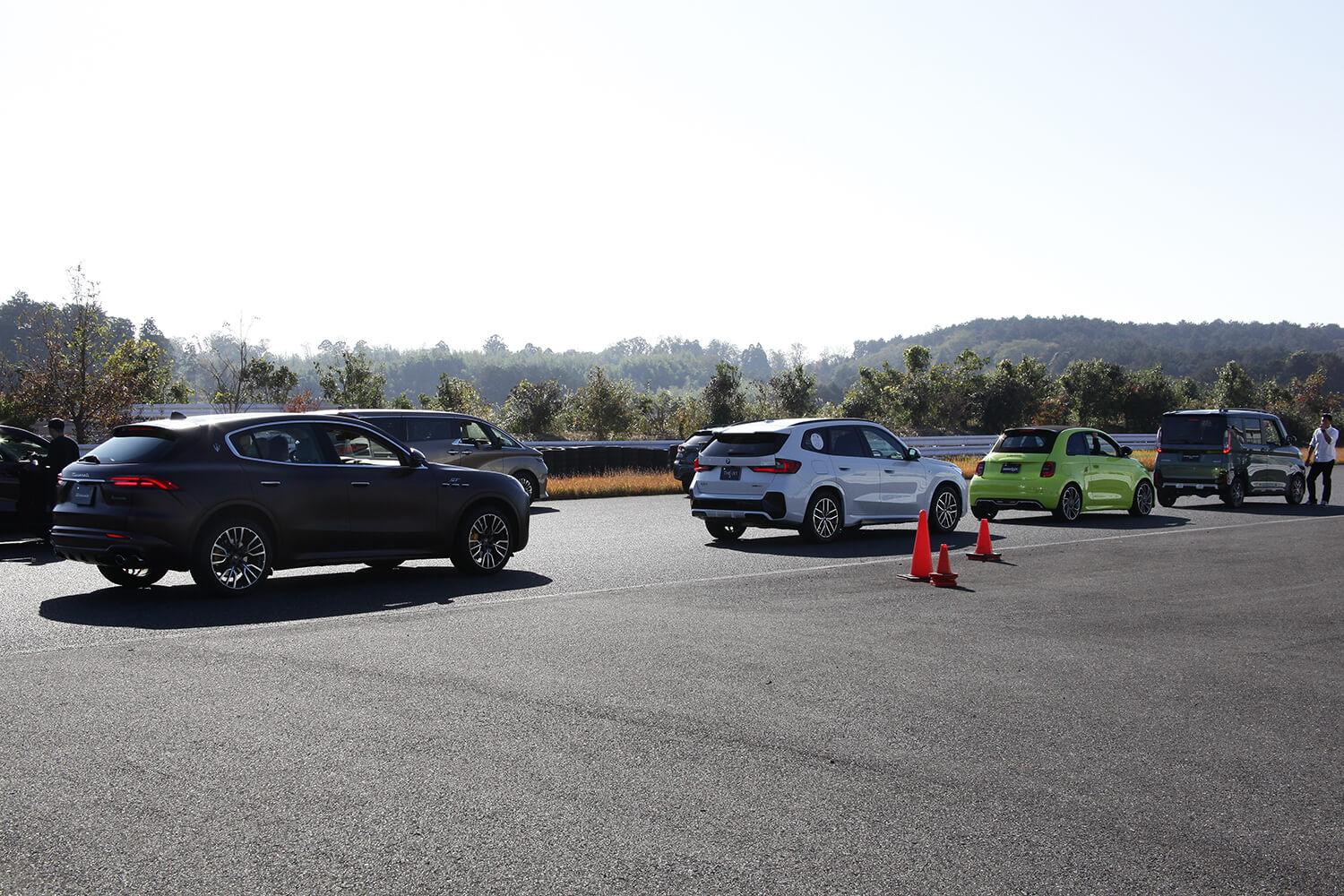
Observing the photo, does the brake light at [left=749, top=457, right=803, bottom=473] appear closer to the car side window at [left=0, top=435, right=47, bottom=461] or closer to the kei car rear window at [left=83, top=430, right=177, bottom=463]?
the kei car rear window at [left=83, top=430, right=177, bottom=463]

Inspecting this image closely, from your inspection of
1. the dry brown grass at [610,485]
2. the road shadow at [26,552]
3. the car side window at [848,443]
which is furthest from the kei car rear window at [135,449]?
the dry brown grass at [610,485]

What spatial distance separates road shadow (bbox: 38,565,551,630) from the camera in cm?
941

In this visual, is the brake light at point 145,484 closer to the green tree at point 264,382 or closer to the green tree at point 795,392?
the green tree at point 264,382

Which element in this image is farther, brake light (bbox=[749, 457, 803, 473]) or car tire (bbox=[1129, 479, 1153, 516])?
car tire (bbox=[1129, 479, 1153, 516])

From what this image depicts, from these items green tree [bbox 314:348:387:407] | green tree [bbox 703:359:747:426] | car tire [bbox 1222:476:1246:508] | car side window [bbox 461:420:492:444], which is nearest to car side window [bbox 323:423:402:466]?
car side window [bbox 461:420:492:444]

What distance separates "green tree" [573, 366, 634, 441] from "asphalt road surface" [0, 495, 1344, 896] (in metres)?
44.9

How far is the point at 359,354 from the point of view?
63250 millimetres

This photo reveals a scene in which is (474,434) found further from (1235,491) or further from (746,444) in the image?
(1235,491)

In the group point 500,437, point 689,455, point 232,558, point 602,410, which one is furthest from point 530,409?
point 232,558

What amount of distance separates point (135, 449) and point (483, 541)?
3.58 m

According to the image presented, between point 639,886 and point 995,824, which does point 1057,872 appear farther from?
point 639,886

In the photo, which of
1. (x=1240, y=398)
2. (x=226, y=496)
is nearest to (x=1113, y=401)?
(x=1240, y=398)

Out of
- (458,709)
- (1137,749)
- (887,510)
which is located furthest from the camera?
(887,510)

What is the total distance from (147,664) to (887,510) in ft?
36.8
